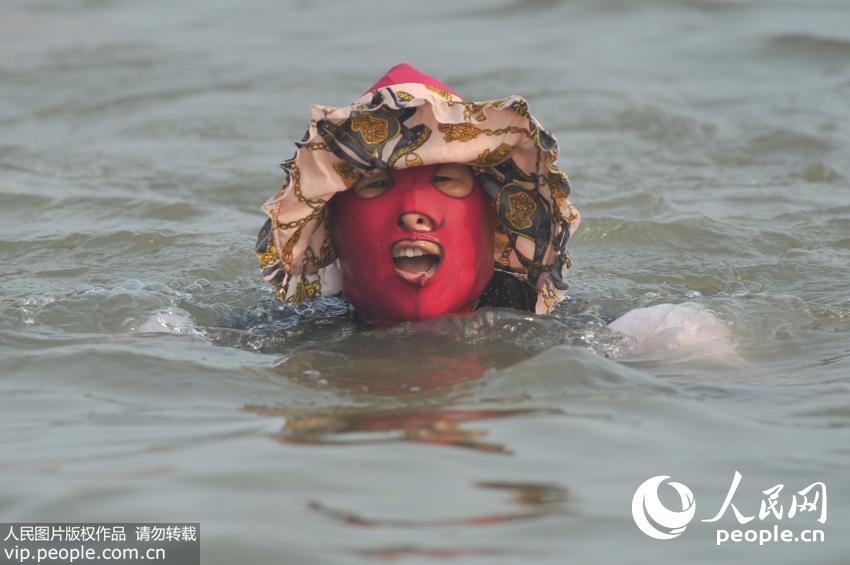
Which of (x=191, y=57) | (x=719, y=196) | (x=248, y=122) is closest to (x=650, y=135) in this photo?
(x=719, y=196)

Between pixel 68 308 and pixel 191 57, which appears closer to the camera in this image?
pixel 68 308

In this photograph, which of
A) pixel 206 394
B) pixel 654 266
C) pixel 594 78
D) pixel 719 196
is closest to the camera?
pixel 206 394

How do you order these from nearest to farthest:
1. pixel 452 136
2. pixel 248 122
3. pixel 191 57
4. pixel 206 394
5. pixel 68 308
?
pixel 206 394
pixel 452 136
pixel 68 308
pixel 248 122
pixel 191 57

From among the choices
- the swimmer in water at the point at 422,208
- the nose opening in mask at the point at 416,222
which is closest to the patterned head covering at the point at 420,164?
the swimmer in water at the point at 422,208

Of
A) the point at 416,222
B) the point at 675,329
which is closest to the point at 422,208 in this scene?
the point at 416,222

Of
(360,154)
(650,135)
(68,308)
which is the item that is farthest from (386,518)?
(650,135)

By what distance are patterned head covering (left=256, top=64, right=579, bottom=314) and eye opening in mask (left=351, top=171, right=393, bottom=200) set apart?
3 cm

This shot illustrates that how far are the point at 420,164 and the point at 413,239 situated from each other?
0.23 metres

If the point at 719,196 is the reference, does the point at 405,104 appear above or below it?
above

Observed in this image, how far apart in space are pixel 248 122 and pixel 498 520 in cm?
657

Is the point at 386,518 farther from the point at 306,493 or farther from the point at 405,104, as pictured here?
the point at 405,104

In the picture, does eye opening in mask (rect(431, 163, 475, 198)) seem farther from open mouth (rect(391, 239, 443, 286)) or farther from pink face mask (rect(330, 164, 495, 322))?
open mouth (rect(391, 239, 443, 286))

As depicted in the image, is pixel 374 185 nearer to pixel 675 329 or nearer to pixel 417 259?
pixel 417 259

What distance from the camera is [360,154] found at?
3.95m
